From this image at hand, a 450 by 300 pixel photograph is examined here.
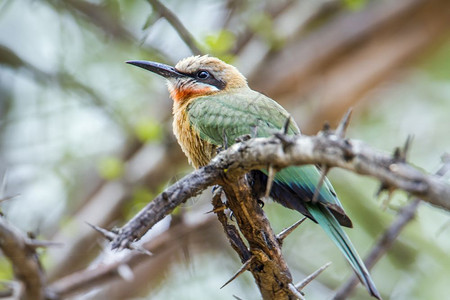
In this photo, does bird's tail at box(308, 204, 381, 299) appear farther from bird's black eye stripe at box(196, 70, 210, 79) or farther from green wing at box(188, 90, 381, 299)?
bird's black eye stripe at box(196, 70, 210, 79)

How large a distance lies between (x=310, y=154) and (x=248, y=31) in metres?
5.64

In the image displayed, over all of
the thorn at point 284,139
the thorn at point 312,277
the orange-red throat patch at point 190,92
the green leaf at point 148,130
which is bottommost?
the green leaf at point 148,130

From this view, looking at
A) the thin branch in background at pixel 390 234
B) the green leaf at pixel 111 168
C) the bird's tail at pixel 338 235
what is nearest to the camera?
the thin branch in background at pixel 390 234

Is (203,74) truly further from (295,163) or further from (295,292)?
(295,163)

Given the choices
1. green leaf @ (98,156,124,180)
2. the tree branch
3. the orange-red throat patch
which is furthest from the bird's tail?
green leaf @ (98,156,124,180)

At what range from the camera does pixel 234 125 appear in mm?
3951

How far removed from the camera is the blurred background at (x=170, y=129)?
6.63 metres

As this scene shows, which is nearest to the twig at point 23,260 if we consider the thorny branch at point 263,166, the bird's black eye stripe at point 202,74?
the thorny branch at point 263,166

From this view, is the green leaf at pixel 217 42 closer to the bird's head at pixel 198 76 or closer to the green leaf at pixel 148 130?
the bird's head at pixel 198 76

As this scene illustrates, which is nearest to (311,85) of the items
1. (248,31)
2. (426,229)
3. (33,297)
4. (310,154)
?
(248,31)

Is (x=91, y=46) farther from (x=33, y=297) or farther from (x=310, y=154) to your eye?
(x=310, y=154)

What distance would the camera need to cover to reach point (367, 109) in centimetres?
831

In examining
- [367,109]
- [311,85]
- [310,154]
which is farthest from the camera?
[367,109]

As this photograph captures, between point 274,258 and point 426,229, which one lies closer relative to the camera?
point 274,258
